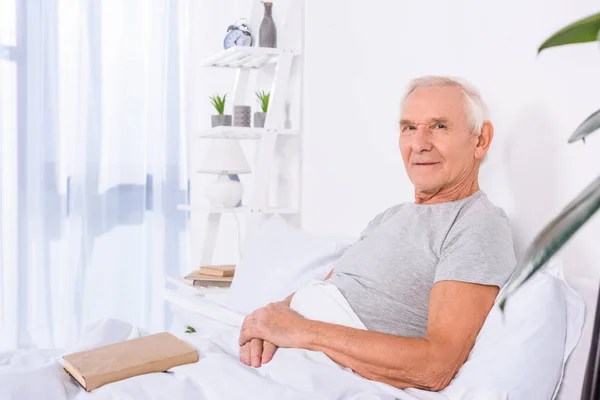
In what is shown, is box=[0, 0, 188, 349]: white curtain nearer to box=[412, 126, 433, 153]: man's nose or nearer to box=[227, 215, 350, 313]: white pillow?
box=[227, 215, 350, 313]: white pillow

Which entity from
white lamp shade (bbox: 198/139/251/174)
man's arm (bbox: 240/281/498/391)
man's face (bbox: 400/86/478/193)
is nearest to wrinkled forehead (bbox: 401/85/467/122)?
man's face (bbox: 400/86/478/193)

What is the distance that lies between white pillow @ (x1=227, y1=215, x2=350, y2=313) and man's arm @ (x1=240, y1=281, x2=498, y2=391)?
1.80 ft

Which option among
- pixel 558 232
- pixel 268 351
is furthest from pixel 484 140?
pixel 558 232

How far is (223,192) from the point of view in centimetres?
293

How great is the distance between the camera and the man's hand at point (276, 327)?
4.74 feet

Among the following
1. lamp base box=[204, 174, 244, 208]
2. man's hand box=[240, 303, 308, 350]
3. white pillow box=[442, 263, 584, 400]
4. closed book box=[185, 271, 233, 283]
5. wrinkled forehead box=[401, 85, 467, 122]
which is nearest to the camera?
white pillow box=[442, 263, 584, 400]

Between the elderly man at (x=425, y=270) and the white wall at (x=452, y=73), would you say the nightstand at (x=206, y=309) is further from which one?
the white wall at (x=452, y=73)

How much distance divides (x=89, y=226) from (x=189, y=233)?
20.5 inches

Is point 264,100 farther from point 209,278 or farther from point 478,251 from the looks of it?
point 478,251

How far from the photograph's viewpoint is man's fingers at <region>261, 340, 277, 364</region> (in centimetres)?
146

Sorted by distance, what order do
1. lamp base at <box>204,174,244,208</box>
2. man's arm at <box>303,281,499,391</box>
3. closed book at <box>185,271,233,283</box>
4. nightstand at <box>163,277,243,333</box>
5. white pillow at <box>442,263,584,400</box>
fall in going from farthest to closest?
lamp base at <box>204,174,244,208</box>, closed book at <box>185,271,233,283</box>, nightstand at <box>163,277,243,333</box>, man's arm at <box>303,281,499,391</box>, white pillow at <box>442,263,584,400</box>

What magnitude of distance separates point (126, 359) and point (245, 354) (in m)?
0.26

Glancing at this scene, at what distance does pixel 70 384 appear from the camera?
1.32 m

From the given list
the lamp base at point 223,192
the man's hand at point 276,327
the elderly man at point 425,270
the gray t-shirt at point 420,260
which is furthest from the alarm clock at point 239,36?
the man's hand at point 276,327
